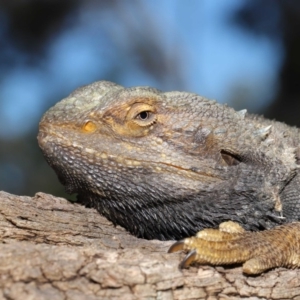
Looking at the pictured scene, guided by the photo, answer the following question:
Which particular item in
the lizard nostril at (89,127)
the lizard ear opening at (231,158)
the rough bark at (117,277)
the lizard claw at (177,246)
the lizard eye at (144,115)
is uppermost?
the lizard eye at (144,115)

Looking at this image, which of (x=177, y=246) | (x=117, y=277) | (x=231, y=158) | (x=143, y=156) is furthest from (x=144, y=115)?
(x=117, y=277)

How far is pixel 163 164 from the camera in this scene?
9.12 feet

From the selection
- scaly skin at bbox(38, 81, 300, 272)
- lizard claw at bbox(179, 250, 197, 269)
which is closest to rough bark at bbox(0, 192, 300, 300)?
lizard claw at bbox(179, 250, 197, 269)

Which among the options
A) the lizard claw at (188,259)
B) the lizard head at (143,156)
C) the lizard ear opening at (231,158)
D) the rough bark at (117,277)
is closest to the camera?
the rough bark at (117,277)

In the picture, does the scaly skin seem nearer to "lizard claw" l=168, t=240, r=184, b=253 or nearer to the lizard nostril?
the lizard nostril

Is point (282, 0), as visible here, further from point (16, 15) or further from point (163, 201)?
point (163, 201)

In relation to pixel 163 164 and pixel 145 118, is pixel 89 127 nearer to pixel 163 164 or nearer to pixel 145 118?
pixel 145 118

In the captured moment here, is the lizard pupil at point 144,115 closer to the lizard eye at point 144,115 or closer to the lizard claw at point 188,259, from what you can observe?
the lizard eye at point 144,115

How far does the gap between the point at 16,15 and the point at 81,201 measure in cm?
878

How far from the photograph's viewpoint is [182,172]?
9.15ft

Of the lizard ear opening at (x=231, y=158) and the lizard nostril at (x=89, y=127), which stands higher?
the lizard nostril at (x=89, y=127)

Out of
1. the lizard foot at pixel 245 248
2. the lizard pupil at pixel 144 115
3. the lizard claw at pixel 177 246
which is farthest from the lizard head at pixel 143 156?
the lizard claw at pixel 177 246

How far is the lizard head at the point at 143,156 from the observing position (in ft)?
9.10

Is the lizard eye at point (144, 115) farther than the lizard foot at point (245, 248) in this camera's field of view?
Yes
